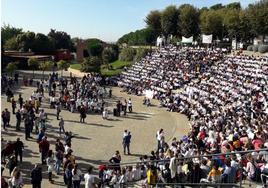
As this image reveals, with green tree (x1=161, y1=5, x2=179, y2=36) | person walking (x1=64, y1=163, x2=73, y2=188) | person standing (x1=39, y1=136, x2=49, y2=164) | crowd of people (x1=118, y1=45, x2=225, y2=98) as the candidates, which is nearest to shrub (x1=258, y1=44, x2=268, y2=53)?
crowd of people (x1=118, y1=45, x2=225, y2=98)

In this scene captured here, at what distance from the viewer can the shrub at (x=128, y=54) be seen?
→ 7612 cm

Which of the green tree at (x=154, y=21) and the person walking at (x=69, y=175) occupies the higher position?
the green tree at (x=154, y=21)

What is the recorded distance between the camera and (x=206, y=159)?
16.6 metres

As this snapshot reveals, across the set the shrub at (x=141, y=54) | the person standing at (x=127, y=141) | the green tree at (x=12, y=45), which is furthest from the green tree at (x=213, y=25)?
the person standing at (x=127, y=141)

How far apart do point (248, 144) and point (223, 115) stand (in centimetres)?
1022

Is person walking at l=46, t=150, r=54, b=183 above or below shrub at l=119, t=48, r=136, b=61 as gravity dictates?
below

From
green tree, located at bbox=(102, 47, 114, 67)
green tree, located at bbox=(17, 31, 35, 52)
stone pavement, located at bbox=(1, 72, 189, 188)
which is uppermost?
green tree, located at bbox=(17, 31, 35, 52)

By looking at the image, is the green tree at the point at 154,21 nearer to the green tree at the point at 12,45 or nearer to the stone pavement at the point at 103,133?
the green tree at the point at 12,45

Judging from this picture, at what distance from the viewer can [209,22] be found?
71.6 metres

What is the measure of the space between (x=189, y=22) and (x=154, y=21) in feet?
27.3

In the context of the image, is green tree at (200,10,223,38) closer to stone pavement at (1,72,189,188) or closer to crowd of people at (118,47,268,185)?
crowd of people at (118,47,268,185)

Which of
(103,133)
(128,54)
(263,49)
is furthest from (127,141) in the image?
A: (128,54)

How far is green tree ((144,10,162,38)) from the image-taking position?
8269 centimetres

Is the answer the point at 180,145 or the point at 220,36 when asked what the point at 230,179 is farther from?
the point at 220,36
